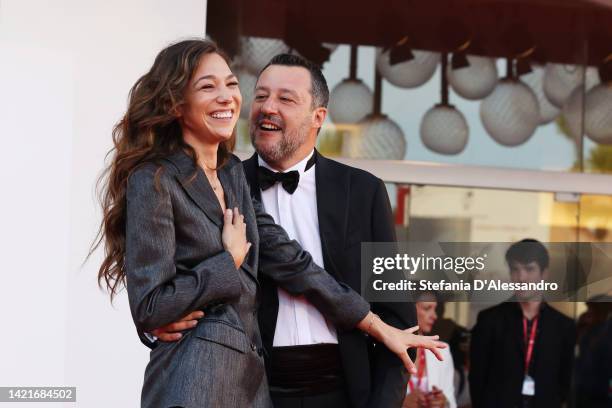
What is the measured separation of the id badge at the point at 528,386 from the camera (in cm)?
569

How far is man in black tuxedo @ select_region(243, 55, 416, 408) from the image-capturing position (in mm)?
3027

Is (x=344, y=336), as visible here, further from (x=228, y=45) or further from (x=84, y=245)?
(x=228, y=45)

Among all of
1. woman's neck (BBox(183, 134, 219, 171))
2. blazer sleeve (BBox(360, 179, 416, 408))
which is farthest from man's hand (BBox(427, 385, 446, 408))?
woman's neck (BBox(183, 134, 219, 171))

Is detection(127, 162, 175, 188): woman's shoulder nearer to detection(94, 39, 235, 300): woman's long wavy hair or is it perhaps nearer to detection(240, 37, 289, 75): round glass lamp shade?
detection(94, 39, 235, 300): woman's long wavy hair

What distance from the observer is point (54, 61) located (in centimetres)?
463

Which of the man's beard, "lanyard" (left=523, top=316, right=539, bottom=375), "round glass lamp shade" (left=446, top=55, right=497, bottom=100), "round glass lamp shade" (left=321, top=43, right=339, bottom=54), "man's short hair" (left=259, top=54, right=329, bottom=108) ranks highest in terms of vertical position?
"round glass lamp shade" (left=321, top=43, right=339, bottom=54)

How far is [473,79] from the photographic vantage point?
616cm

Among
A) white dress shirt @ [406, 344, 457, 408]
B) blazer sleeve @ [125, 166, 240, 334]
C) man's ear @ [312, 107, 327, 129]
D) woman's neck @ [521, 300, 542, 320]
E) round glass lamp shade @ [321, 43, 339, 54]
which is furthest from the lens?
round glass lamp shade @ [321, 43, 339, 54]

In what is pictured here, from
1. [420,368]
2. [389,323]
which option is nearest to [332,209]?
[389,323]

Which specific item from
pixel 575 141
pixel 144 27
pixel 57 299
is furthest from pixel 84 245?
pixel 575 141

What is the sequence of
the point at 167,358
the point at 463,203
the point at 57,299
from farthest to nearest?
the point at 463,203 < the point at 57,299 < the point at 167,358

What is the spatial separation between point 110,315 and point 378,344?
6.03 ft

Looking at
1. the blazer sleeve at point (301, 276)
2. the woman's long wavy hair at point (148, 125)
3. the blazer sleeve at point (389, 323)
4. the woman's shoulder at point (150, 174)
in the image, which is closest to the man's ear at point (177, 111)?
the woman's long wavy hair at point (148, 125)

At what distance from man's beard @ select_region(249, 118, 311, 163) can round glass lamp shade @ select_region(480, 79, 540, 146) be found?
124 inches
